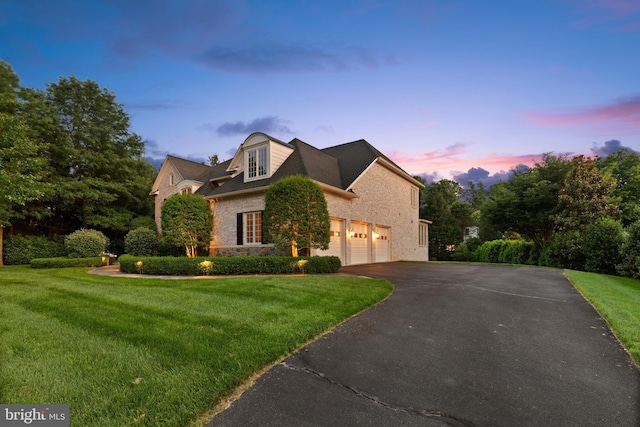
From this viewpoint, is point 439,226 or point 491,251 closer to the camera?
point 491,251

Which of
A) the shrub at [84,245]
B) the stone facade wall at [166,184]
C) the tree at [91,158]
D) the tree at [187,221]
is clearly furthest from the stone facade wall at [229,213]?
the tree at [91,158]

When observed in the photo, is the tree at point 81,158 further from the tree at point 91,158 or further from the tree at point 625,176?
the tree at point 625,176

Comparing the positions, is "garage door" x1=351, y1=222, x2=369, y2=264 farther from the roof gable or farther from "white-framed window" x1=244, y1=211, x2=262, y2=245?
"white-framed window" x1=244, y1=211, x2=262, y2=245

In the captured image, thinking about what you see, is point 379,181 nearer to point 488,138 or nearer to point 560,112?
point 488,138

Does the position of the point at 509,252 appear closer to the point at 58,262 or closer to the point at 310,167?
the point at 310,167

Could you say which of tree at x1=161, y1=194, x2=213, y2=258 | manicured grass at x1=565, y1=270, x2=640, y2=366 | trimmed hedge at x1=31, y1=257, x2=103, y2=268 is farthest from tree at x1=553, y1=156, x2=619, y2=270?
trimmed hedge at x1=31, y1=257, x2=103, y2=268

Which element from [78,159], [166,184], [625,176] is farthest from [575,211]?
[78,159]

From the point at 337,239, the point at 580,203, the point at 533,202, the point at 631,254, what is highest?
the point at 533,202

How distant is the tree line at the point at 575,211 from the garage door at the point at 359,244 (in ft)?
35.0

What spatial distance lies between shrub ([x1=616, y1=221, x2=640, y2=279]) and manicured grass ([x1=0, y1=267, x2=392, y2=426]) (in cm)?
1197

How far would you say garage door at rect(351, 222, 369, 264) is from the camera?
15.8 m

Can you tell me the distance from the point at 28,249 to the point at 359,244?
66.1 feet

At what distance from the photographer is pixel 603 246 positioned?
44.8 ft

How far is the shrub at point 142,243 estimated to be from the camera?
60.3 feet
